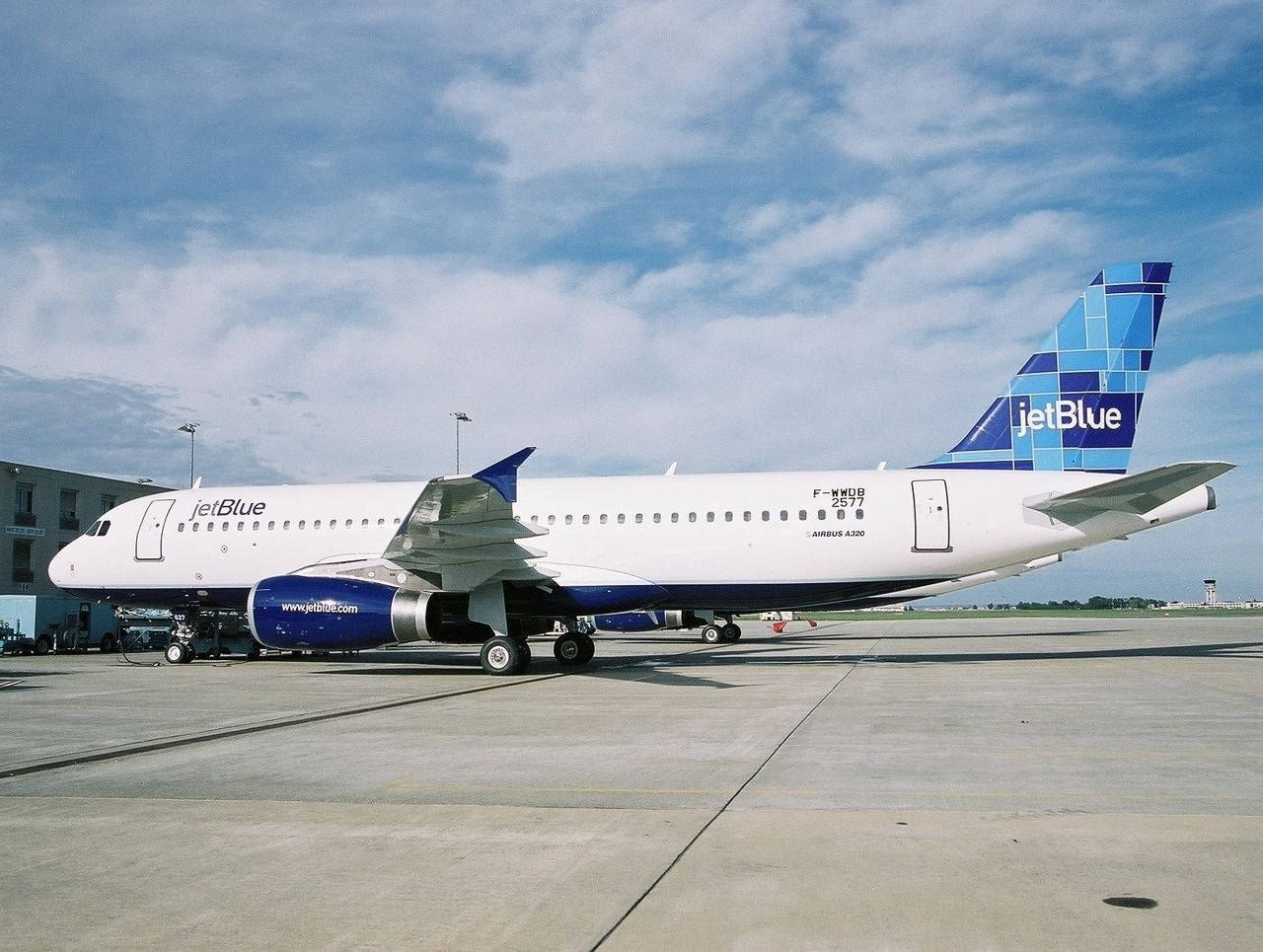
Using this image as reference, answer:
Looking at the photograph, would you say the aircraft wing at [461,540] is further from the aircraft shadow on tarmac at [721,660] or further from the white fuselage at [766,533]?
the aircraft shadow on tarmac at [721,660]

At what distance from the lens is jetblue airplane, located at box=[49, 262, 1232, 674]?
16.5m

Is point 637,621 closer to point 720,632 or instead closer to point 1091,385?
point 720,632

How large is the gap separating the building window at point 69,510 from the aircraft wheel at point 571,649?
108 ft

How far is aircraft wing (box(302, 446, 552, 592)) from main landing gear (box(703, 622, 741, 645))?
14.9 meters

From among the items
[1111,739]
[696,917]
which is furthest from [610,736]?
[696,917]

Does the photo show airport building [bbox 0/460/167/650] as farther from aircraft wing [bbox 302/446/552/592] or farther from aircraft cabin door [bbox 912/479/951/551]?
aircraft cabin door [bbox 912/479/951/551]

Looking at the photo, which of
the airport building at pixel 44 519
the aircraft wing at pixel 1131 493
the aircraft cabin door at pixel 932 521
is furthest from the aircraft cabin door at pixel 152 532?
the aircraft wing at pixel 1131 493

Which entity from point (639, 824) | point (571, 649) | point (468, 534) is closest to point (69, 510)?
point (571, 649)

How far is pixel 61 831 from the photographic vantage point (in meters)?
5.48

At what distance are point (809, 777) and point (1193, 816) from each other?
2.39 meters

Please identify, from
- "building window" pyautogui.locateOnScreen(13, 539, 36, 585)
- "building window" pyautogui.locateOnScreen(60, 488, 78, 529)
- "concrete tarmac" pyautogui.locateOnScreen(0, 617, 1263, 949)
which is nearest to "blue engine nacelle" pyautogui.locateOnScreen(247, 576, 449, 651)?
"concrete tarmac" pyautogui.locateOnScreen(0, 617, 1263, 949)

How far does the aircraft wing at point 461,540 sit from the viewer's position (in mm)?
14648

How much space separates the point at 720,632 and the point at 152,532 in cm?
1764

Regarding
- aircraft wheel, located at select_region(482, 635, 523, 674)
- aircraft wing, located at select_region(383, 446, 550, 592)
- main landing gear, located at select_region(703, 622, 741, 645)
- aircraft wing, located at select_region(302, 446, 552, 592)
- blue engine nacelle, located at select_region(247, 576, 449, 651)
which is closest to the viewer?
aircraft wing, located at select_region(383, 446, 550, 592)
